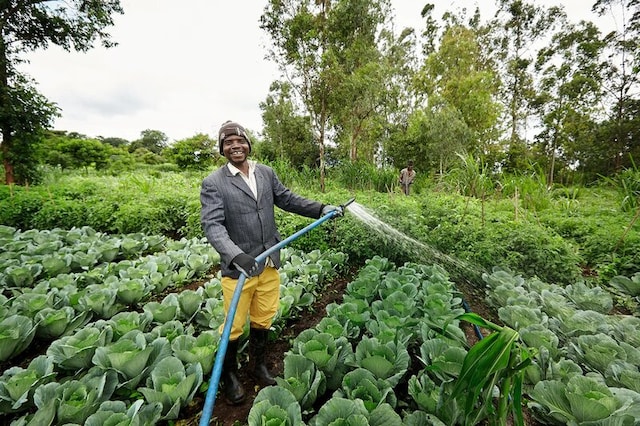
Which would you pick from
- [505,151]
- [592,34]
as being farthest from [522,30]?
[505,151]

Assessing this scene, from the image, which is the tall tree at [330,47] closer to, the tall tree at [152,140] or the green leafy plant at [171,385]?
the green leafy plant at [171,385]

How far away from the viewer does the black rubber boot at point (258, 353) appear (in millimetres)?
1973

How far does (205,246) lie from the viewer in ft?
13.4

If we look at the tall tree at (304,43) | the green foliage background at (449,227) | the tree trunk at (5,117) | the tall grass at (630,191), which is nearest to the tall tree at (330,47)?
the tall tree at (304,43)

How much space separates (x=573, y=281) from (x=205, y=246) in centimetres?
465

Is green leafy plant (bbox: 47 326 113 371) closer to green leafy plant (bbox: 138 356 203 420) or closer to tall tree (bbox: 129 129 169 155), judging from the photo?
green leafy plant (bbox: 138 356 203 420)

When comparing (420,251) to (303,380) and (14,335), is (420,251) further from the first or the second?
(14,335)

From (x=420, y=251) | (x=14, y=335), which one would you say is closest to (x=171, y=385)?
(x=14, y=335)

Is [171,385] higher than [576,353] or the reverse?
the reverse

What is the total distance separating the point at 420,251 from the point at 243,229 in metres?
2.44

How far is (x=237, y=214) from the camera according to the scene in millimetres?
1718

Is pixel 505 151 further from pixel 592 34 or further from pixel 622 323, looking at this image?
pixel 622 323

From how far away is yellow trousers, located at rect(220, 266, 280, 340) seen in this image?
175 centimetres

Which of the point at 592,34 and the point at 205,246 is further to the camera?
the point at 592,34
